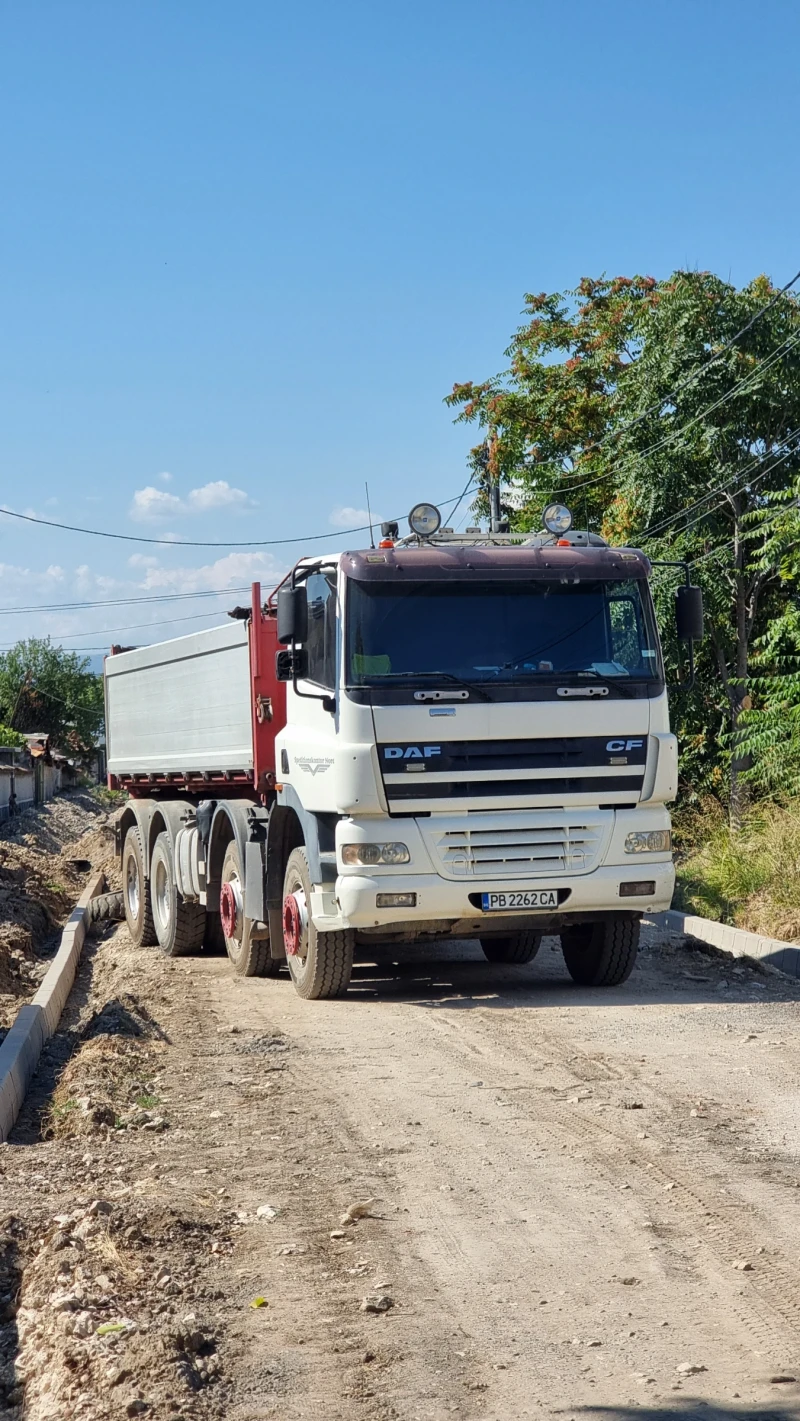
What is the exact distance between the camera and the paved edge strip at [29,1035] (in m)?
7.77

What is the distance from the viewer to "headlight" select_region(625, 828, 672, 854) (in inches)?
400

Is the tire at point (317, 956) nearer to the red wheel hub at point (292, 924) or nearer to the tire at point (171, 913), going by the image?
the red wheel hub at point (292, 924)

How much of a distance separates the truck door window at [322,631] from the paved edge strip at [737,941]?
14.7 feet

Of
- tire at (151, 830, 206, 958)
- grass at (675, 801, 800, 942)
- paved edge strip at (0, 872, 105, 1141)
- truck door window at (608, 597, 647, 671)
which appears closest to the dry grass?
paved edge strip at (0, 872, 105, 1141)

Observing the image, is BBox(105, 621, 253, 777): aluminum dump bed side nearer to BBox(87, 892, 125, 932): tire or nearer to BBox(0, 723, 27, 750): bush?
BBox(87, 892, 125, 932): tire

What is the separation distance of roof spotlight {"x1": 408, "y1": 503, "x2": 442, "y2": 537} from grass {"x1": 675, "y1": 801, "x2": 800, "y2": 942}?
198 inches

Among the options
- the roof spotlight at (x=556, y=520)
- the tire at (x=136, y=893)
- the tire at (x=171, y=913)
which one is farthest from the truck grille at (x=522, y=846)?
the tire at (x=136, y=893)

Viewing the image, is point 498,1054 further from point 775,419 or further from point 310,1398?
point 775,419

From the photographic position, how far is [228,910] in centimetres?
1253

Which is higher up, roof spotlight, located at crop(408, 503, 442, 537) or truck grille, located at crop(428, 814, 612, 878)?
roof spotlight, located at crop(408, 503, 442, 537)

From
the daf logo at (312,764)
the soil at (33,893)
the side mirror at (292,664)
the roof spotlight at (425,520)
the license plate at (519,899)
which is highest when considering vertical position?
the roof spotlight at (425,520)

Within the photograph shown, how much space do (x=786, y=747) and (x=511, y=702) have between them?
7221 millimetres

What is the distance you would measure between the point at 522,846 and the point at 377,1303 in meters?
5.53

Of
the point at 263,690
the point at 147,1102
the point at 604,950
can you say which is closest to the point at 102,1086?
the point at 147,1102
